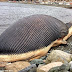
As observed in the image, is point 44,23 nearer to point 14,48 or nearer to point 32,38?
point 32,38

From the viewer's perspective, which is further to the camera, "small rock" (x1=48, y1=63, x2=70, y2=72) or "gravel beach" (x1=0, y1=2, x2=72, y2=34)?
"gravel beach" (x1=0, y1=2, x2=72, y2=34)

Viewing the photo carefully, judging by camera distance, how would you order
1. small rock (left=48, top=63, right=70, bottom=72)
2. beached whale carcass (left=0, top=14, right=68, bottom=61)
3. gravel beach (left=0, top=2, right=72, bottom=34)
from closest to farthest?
small rock (left=48, top=63, right=70, bottom=72) < beached whale carcass (left=0, top=14, right=68, bottom=61) < gravel beach (left=0, top=2, right=72, bottom=34)

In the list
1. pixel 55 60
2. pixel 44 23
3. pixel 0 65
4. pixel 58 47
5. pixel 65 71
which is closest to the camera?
pixel 65 71

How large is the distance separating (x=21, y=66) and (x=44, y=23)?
2.07 metres

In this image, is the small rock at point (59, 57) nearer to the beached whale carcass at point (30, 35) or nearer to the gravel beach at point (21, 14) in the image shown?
the beached whale carcass at point (30, 35)

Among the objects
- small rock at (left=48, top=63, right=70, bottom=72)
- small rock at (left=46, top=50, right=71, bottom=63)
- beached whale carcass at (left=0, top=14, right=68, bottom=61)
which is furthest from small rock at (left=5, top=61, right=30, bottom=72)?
small rock at (left=48, top=63, right=70, bottom=72)

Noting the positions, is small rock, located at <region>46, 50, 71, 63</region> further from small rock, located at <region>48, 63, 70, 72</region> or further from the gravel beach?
the gravel beach

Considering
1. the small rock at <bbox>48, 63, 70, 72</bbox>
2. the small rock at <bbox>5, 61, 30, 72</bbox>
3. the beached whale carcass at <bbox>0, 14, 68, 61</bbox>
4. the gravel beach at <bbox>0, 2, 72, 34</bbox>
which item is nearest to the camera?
the small rock at <bbox>48, 63, 70, 72</bbox>

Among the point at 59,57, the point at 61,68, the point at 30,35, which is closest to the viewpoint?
the point at 61,68

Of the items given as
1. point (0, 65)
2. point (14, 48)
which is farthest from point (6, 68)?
point (14, 48)

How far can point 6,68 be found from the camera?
224 inches

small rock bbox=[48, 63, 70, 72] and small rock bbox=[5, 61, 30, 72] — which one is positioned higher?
small rock bbox=[48, 63, 70, 72]

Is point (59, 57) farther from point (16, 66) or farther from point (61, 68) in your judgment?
point (16, 66)

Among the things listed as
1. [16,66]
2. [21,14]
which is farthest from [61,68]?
[21,14]
